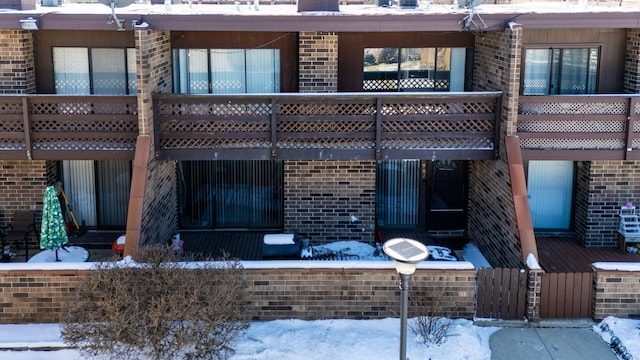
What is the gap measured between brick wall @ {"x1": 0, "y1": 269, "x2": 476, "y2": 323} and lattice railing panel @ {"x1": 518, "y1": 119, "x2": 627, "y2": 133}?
323 cm

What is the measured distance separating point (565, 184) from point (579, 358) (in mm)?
5511

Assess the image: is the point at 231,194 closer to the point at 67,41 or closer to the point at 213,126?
the point at 213,126

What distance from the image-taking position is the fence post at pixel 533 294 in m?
10.7

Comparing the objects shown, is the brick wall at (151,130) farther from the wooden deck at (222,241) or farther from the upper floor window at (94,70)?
the upper floor window at (94,70)

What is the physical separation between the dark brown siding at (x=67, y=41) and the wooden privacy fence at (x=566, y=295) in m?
8.67

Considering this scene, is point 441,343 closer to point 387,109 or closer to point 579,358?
point 579,358

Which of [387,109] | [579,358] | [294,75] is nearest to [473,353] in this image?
[579,358]

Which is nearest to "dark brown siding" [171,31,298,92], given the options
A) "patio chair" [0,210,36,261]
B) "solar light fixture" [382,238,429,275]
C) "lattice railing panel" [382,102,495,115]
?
"lattice railing panel" [382,102,495,115]

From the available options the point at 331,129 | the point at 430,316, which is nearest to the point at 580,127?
the point at 331,129

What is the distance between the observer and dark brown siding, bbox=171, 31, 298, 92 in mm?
13445

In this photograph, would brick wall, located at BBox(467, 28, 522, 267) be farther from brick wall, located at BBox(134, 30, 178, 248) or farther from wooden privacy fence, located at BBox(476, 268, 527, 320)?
brick wall, located at BBox(134, 30, 178, 248)

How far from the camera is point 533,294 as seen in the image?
10766mm

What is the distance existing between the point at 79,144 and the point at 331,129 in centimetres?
441

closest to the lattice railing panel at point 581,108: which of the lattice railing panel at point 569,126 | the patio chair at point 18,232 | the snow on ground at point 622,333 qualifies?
the lattice railing panel at point 569,126
